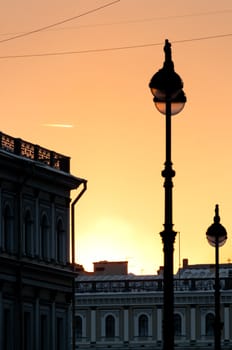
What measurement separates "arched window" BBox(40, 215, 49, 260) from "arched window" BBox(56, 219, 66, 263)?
109 cm

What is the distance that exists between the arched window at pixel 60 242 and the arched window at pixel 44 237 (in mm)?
1087

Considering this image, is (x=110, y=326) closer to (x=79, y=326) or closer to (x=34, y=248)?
(x=79, y=326)

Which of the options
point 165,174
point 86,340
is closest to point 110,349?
point 86,340

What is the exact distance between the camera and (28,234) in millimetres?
68812

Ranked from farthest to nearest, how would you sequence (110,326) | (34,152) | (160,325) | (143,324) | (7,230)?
(110,326), (143,324), (160,325), (34,152), (7,230)

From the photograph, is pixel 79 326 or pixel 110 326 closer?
pixel 79 326

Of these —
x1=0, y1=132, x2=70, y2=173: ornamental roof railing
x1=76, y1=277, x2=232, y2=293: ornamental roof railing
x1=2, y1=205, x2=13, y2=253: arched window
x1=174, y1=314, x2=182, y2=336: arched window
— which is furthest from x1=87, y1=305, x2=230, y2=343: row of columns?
x1=2, y1=205, x2=13, y2=253: arched window

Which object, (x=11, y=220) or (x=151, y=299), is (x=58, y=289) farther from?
(x=151, y=299)

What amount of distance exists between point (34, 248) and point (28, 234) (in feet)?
1.73

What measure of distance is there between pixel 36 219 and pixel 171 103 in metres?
40.5

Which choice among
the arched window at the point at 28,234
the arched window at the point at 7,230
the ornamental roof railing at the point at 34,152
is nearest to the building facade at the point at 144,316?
the ornamental roof railing at the point at 34,152

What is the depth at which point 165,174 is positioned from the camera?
28.8 meters

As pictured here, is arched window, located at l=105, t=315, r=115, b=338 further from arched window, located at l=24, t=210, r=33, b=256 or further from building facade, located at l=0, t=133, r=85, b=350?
arched window, located at l=24, t=210, r=33, b=256

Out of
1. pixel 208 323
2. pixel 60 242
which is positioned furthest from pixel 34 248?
pixel 208 323
